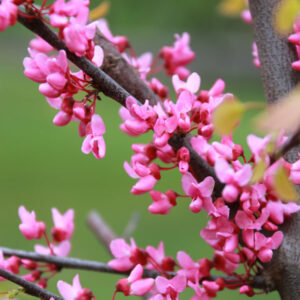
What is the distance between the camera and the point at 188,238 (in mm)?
1443

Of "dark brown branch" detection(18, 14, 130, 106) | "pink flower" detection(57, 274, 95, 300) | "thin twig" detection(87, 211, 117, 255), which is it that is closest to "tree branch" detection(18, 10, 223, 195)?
"dark brown branch" detection(18, 14, 130, 106)

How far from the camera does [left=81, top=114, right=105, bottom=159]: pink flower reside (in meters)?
0.30

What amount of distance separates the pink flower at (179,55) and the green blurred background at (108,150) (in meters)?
0.76

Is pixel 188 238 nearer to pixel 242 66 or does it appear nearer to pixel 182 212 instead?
pixel 182 212

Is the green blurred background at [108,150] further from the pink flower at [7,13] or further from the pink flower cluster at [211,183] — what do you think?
the pink flower at [7,13]

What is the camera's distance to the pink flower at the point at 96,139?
0.30 m

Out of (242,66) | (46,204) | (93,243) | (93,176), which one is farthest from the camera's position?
(242,66)

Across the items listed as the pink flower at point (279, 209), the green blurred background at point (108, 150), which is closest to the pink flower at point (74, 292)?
the pink flower at point (279, 209)

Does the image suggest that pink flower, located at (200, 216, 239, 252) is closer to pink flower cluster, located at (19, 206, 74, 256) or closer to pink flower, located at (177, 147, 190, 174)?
pink flower, located at (177, 147, 190, 174)

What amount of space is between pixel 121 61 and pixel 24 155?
5.39 ft

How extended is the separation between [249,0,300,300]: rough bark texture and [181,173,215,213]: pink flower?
0.07 metres

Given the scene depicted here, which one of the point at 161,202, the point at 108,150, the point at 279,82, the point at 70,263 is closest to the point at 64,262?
the point at 70,263

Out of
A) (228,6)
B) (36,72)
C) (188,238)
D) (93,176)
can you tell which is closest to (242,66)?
(93,176)

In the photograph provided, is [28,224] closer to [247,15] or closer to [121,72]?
[121,72]
